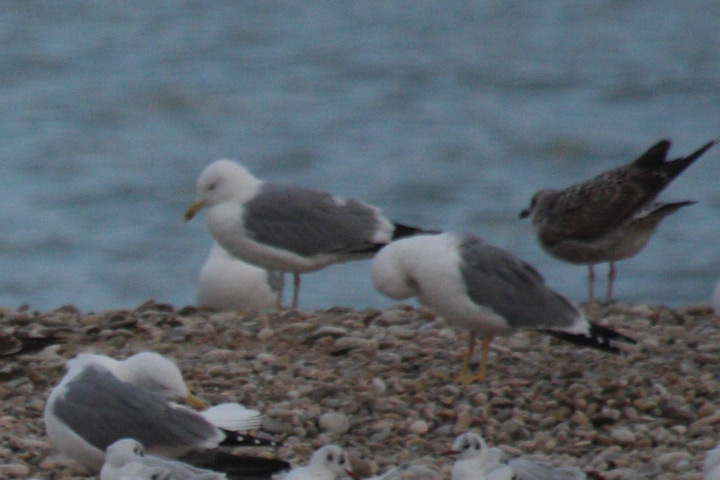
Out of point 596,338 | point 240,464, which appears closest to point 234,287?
point 596,338

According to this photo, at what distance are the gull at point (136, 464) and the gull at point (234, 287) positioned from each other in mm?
3428

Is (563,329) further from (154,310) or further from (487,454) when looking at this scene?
(154,310)

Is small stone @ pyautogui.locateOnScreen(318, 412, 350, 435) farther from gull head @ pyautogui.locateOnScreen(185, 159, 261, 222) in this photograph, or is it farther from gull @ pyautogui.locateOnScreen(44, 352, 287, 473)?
gull head @ pyautogui.locateOnScreen(185, 159, 261, 222)

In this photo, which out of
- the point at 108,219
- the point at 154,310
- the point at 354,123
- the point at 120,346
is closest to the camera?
the point at 120,346

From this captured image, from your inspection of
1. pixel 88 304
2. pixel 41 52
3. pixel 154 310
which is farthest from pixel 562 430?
pixel 41 52

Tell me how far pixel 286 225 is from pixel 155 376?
91.4 inches

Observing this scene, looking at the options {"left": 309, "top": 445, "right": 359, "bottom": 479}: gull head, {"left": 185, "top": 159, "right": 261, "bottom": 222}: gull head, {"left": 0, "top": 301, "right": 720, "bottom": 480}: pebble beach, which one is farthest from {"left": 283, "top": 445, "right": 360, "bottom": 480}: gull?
{"left": 185, "top": 159, "right": 261, "bottom": 222}: gull head

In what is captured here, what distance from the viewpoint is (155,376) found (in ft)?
19.4

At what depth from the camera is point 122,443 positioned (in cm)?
518

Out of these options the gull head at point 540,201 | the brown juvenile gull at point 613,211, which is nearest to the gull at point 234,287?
the gull head at point 540,201

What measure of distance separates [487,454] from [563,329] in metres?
1.42

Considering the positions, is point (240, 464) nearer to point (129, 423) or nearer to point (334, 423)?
point (129, 423)

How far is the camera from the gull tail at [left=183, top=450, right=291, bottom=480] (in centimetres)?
545

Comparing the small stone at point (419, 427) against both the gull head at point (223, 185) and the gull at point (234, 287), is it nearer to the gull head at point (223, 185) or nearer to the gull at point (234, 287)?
the gull head at point (223, 185)
